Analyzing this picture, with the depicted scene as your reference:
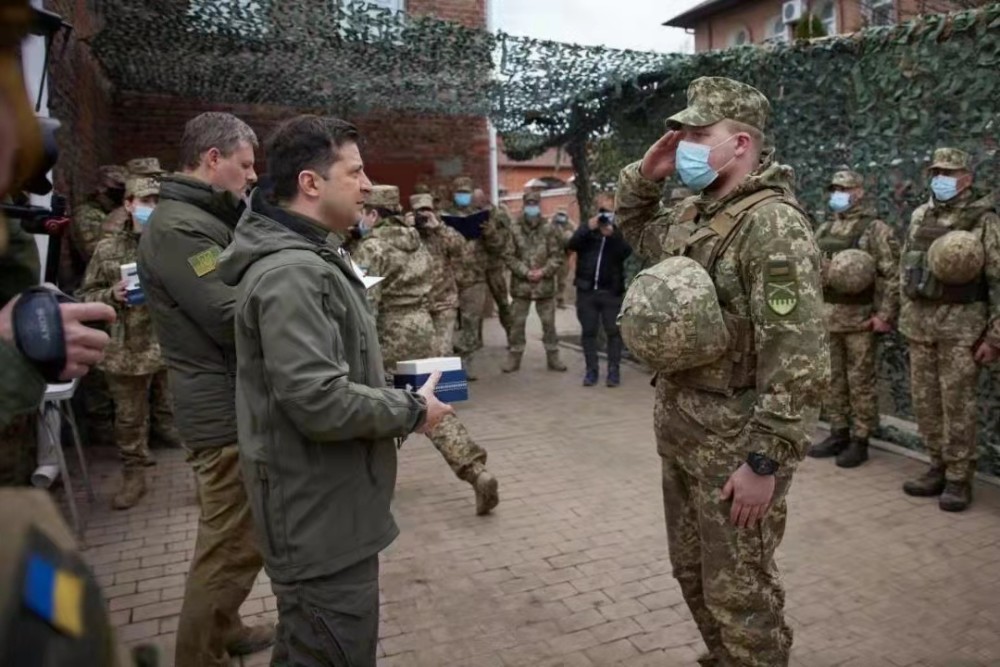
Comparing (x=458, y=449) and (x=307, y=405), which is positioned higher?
(x=307, y=405)

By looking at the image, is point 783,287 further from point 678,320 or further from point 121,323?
point 121,323

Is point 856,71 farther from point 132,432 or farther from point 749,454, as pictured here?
point 132,432

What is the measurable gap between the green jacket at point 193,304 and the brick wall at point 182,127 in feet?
12.9

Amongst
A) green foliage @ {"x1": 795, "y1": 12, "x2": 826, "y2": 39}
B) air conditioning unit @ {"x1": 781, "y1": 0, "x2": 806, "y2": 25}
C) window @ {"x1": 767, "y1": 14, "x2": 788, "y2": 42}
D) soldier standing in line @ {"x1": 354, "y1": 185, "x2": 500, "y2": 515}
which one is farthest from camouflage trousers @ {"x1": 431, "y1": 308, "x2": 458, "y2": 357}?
window @ {"x1": 767, "y1": 14, "x2": 788, "y2": 42}

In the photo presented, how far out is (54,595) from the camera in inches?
30.8

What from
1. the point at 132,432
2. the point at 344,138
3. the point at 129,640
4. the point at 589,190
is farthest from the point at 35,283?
the point at 589,190

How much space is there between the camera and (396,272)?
5637mm

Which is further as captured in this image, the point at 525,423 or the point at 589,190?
the point at 589,190

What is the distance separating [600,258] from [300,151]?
6.27 m

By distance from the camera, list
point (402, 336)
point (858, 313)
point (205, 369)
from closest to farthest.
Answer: point (205, 369) → point (858, 313) → point (402, 336)

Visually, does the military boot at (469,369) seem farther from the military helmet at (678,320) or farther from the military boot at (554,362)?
the military helmet at (678,320)

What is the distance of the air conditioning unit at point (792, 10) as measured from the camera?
20.1 meters

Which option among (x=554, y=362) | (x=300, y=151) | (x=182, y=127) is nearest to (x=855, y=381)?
(x=554, y=362)

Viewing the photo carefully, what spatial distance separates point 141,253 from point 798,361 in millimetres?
2270
